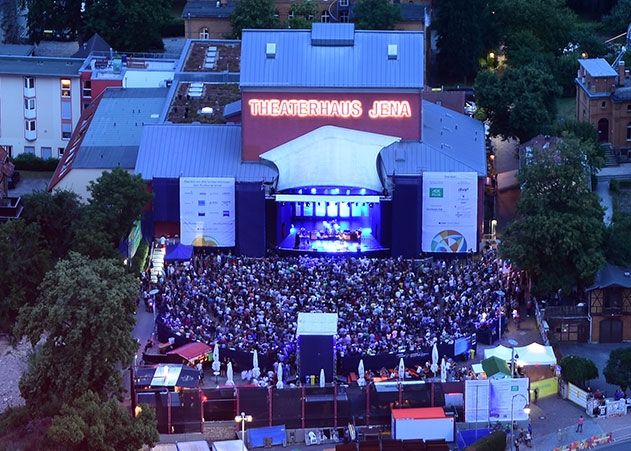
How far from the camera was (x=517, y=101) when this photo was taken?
11731cm

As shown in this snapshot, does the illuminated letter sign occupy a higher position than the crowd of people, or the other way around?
the illuminated letter sign

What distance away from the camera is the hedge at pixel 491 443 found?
81706mm

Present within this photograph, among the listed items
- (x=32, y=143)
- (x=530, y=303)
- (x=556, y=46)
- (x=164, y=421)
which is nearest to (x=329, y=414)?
(x=164, y=421)

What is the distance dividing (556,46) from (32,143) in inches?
1435

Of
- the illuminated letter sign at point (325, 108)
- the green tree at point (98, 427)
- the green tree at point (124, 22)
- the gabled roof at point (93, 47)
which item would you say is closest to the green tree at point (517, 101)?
the illuminated letter sign at point (325, 108)

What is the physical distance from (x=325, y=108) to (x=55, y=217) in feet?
49.9

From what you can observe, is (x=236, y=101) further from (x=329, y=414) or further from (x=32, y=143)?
(x=329, y=414)

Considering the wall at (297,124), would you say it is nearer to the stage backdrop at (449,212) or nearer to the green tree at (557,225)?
the stage backdrop at (449,212)

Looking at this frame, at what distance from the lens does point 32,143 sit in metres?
125

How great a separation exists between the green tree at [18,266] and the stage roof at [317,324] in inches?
521

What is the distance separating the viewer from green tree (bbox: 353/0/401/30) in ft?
440

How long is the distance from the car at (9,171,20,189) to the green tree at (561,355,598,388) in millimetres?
41020

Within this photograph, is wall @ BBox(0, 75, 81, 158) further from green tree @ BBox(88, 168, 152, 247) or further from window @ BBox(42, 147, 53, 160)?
green tree @ BBox(88, 168, 152, 247)

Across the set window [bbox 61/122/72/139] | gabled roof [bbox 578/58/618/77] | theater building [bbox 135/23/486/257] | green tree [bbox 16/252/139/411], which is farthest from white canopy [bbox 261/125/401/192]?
window [bbox 61/122/72/139]
